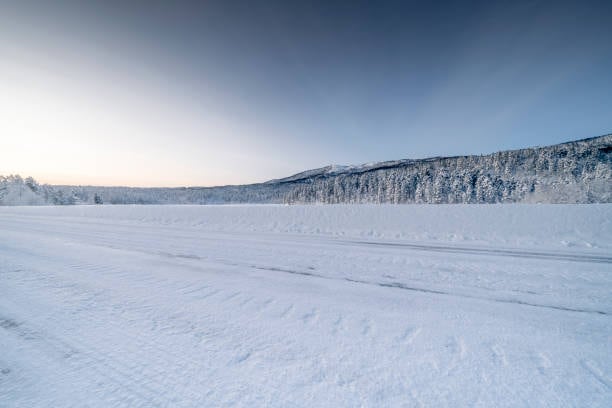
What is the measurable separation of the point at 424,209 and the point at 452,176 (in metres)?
50.6

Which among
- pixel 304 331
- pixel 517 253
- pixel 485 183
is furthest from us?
pixel 485 183

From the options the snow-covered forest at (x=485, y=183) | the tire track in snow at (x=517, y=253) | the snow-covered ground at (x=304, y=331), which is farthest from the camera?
the snow-covered forest at (x=485, y=183)

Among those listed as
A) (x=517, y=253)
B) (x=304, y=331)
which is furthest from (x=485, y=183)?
(x=304, y=331)

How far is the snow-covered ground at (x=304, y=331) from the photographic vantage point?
198 cm

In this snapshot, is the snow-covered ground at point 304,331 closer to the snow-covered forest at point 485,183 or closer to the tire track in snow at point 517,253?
the tire track in snow at point 517,253

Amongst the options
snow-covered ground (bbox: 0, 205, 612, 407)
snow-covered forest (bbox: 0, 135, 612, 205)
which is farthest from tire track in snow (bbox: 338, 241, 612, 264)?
snow-covered forest (bbox: 0, 135, 612, 205)

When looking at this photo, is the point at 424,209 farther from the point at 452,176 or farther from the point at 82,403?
the point at 452,176

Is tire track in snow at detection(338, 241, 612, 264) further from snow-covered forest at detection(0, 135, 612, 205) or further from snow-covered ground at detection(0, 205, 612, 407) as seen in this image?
snow-covered forest at detection(0, 135, 612, 205)

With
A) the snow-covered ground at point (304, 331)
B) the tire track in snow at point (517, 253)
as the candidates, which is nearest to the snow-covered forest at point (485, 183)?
the tire track in snow at point (517, 253)

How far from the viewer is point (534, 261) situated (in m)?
6.43

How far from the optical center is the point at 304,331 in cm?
289

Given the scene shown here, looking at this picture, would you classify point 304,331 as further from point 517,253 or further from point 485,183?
point 485,183

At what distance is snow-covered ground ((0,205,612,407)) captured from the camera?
1979 millimetres

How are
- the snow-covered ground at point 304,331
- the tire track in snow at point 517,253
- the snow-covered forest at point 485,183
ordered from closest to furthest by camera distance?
the snow-covered ground at point 304,331 < the tire track in snow at point 517,253 < the snow-covered forest at point 485,183
